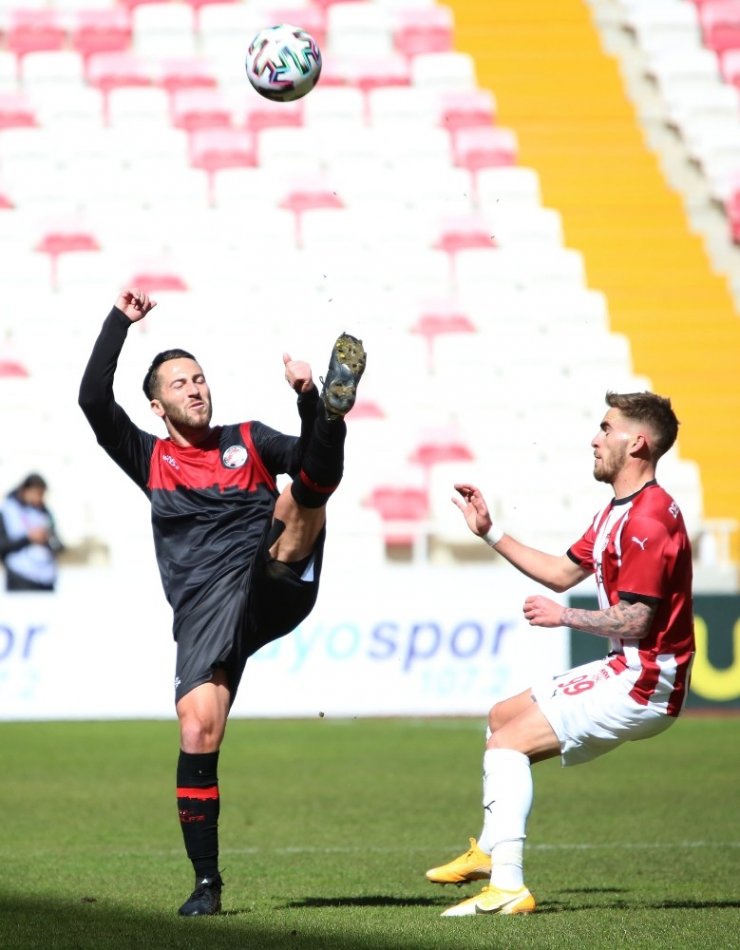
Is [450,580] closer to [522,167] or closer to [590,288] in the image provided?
[590,288]

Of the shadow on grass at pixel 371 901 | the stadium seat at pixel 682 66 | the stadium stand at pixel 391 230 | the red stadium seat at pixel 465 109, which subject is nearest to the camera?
the shadow on grass at pixel 371 901

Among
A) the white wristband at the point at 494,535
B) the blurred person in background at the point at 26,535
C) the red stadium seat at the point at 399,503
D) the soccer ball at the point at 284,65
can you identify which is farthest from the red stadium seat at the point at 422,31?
the white wristband at the point at 494,535

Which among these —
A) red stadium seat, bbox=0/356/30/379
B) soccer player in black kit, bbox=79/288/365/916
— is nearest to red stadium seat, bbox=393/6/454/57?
red stadium seat, bbox=0/356/30/379

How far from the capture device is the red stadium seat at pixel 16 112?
68.4 feet

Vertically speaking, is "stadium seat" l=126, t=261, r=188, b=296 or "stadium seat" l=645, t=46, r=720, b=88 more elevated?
"stadium seat" l=645, t=46, r=720, b=88

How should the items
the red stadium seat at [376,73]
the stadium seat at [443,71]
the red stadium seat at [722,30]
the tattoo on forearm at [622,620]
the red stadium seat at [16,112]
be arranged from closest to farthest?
the tattoo on forearm at [622,620] < the red stadium seat at [16,112] < the red stadium seat at [376,73] < the stadium seat at [443,71] < the red stadium seat at [722,30]

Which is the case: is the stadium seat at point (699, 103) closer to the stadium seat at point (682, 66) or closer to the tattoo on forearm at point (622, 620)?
the stadium seat at point (682, 66)

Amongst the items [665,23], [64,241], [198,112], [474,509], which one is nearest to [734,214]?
[665,23]

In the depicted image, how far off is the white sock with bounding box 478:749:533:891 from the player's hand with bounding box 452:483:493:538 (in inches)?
33.8

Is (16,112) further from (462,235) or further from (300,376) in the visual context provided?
(300,376)

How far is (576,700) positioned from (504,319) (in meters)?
14.0

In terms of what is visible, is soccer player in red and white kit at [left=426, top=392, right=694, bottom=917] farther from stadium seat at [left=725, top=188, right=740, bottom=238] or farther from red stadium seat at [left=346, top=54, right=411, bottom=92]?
red stadium seat at [left=346, top=54, right=411, bottom=92]

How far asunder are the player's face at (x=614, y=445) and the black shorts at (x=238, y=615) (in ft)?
3.37

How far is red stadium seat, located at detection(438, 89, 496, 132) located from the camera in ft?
70.8
